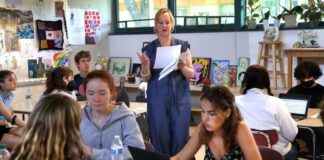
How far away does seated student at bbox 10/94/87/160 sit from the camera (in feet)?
5.49

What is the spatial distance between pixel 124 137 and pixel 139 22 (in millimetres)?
5182

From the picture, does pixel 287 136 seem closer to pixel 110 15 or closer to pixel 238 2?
pixel 238 2

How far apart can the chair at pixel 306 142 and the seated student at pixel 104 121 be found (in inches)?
68.8

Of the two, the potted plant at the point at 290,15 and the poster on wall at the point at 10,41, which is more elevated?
the potted plant at the point at 290,15

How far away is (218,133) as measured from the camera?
2381mm

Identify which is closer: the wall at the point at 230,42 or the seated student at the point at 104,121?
the seated student at the point at 104,121

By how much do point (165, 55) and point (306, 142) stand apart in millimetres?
1459

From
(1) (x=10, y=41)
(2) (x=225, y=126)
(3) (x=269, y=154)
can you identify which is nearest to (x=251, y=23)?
(1) (x=10, y=41)

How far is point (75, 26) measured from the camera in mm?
7020

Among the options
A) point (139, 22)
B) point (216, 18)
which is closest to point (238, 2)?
point (216, 18)

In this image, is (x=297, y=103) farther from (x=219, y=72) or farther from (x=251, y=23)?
(x=219, y=72)

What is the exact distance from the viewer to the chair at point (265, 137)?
10.1ft

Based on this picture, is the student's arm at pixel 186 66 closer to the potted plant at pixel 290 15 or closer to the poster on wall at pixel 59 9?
the potted plant at pixel 290 15

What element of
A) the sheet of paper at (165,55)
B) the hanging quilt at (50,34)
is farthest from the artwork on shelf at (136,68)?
the sheet of paper at (165,55)
